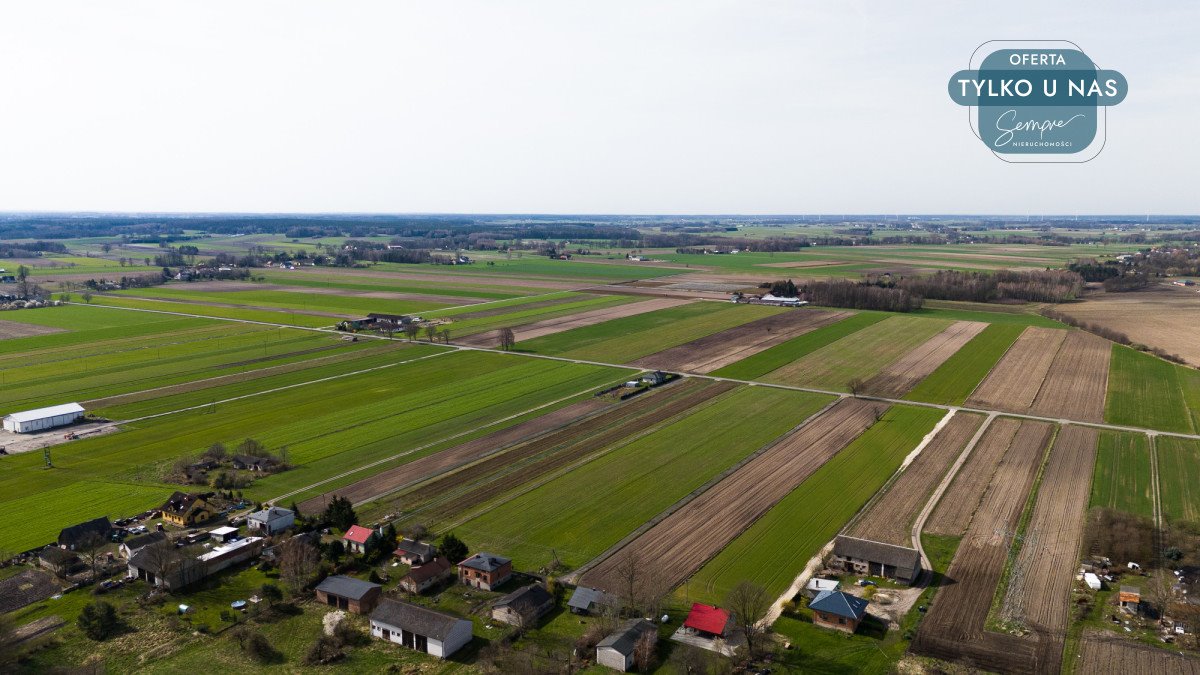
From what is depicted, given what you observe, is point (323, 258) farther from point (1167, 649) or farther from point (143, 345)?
point (1167, 649)

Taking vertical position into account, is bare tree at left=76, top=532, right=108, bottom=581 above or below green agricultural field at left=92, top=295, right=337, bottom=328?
below

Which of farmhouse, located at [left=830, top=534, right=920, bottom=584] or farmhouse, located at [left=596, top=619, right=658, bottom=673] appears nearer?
farmhouse, located at [left=596, top=619, right=658, bottom=673]

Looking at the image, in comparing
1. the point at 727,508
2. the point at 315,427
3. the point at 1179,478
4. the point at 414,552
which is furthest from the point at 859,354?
the point at 414,552

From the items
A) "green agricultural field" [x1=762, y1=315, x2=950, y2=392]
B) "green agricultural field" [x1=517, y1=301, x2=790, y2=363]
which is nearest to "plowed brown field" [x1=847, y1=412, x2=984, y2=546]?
"green agricultural field" [x1=762, y1=315, x2=950, y2=392]

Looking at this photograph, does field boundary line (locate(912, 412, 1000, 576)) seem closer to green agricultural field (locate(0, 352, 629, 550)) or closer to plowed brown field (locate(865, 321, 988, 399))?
plowed brown field (locate(865, 321, 988, 399))

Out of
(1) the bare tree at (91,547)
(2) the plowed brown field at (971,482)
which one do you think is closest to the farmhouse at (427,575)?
(1) the bare tree at (91,547)

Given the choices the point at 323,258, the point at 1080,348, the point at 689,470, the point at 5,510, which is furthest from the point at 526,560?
the point at 323,258
